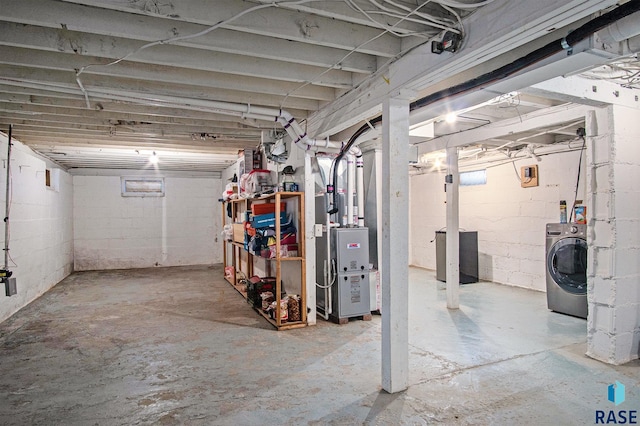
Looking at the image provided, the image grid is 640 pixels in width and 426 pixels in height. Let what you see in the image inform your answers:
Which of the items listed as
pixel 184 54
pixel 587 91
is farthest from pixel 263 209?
pixel 587 91

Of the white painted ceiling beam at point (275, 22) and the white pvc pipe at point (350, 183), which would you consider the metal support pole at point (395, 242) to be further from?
the white pvc pipe at point (350, 183)

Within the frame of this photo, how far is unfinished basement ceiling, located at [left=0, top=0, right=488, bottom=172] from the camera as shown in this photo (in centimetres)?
207

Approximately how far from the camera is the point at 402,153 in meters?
2.70

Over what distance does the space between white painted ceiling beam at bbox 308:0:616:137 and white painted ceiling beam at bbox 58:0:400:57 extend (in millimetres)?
231

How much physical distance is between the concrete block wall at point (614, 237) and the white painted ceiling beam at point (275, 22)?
6.60ft

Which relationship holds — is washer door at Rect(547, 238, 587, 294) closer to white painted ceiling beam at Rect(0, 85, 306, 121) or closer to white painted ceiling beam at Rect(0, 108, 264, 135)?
white painted ceiling beam at Rect(0, 85, 306, 121)

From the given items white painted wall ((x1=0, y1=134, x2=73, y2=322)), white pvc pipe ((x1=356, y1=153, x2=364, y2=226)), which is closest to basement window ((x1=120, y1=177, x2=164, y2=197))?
white painted wall ((x1=0, y1=134, x2=73, y2=322))

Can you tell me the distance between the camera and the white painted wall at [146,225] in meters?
8.65

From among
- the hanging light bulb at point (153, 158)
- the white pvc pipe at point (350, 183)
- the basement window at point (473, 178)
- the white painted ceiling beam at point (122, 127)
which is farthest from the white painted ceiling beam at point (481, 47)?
the hanging light bulb at point (153, 158)

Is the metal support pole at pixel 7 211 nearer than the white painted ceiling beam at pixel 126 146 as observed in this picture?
Yes

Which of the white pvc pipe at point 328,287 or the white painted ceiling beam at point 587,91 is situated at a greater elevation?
the white painted ceiling beam at point 587,91

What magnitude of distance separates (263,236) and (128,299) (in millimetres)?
2706

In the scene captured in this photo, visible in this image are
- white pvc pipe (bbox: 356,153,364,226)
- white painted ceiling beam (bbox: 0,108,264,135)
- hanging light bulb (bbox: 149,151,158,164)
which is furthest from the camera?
hanging light bulb (bbox: 149,151,158,164)

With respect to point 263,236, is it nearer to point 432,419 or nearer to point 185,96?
point 185,96
